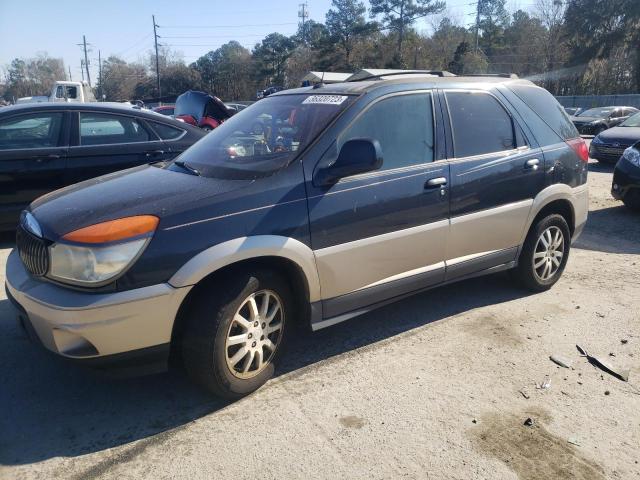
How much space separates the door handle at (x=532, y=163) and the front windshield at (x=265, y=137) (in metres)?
1.72

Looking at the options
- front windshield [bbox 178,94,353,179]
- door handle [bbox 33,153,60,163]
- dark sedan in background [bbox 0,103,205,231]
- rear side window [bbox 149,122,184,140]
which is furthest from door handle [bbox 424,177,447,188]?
door handle [bbox 33,153,60,163]

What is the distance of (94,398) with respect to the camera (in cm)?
308

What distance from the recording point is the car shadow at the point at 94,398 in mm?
2709

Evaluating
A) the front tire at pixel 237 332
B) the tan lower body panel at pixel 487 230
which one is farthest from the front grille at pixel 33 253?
the tan lower body panel at pixel 487 230

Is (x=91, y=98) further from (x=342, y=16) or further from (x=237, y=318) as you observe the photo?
(x=342, y=16)

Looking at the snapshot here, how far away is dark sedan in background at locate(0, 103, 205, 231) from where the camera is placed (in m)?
5.70

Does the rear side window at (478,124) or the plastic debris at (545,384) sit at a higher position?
the rear side window at (478,124)

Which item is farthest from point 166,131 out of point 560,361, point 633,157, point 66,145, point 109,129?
point 633,157

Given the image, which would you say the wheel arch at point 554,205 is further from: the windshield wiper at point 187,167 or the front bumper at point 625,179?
the front bumper at point 625,179

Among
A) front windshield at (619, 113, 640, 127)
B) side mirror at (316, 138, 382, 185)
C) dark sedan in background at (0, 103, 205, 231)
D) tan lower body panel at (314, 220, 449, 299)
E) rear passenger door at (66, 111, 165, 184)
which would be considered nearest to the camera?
side mirror at (316, 138, 382, 185)

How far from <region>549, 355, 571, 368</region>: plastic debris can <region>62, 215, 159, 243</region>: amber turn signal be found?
2.77m

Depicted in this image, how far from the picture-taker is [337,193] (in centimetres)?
321

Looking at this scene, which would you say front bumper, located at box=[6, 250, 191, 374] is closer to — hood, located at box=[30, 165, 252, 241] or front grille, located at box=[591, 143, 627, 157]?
hood, located at box=[30, 165, 252, 241]

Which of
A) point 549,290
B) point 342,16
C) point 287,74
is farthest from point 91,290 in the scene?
point 287,74
